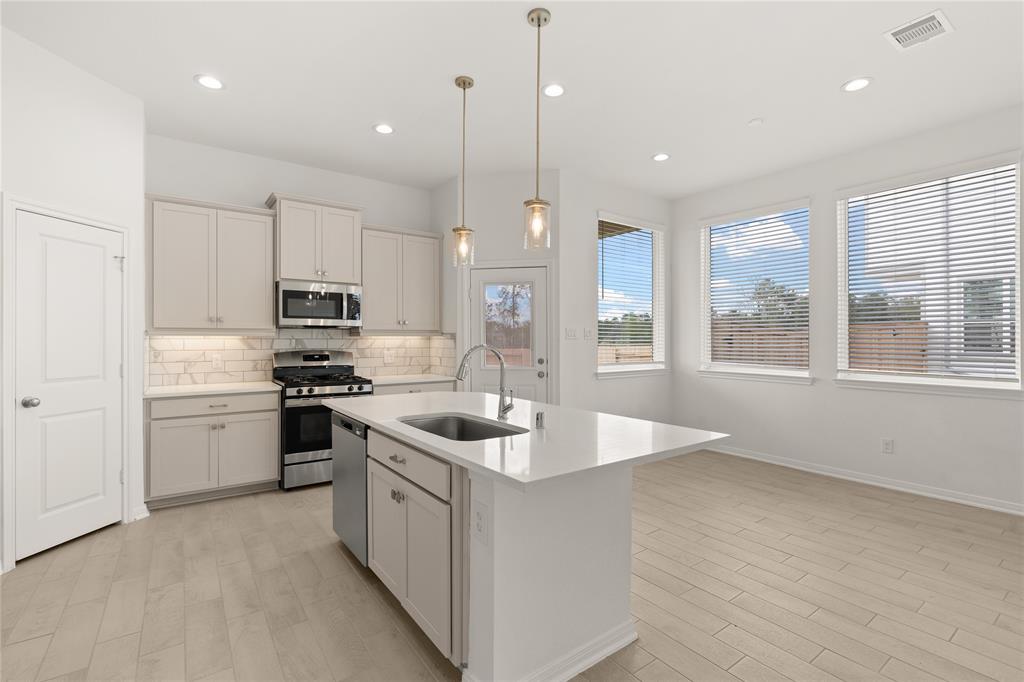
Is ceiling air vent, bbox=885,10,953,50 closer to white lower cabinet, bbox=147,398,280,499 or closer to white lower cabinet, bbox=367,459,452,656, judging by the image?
white lower cabinet, bbox=367,459,452,656

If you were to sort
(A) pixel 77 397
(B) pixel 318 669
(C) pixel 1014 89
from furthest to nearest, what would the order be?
(C) pixel 1014 89 < (A) pixel 77 397 < (B) pixel 318 669

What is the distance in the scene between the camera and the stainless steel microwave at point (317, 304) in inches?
169

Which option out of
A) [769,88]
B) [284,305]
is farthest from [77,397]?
[769,88]

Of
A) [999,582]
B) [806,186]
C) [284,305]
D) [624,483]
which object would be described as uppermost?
[806,186]

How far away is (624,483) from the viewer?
207 cm

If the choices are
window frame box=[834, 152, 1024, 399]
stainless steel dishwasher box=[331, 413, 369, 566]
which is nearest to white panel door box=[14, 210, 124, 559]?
stainless steel dishwasher box=[331, 413, 369, 566]

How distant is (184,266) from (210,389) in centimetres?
101

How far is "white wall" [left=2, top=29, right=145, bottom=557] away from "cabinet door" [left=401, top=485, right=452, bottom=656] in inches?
103

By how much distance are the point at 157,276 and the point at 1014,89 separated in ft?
20.7

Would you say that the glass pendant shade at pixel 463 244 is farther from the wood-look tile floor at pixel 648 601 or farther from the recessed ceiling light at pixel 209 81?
the recessed ceiling light at pixel 209 81

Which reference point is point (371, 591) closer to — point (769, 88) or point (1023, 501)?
point (769, 88)

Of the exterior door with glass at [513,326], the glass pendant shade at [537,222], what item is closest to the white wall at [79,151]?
the exterior door with glass at [513,326]

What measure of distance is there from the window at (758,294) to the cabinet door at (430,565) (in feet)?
13.9

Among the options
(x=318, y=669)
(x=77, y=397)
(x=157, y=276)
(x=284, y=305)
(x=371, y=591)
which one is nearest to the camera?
(x=318, y=669)
